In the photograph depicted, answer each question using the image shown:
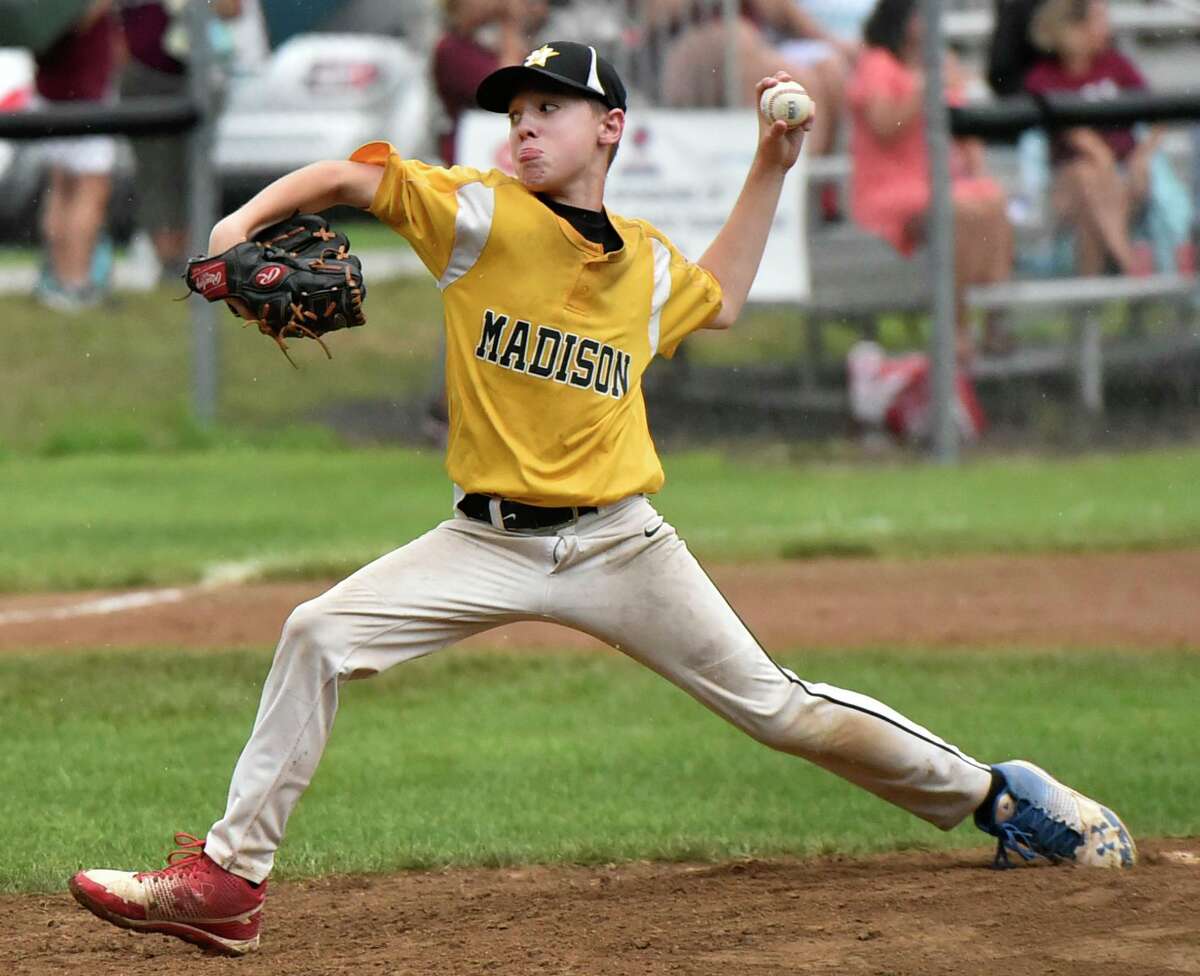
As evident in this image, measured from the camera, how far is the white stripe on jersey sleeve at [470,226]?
4473 mm

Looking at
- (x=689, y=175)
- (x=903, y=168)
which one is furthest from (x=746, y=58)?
(x=903, y=168)

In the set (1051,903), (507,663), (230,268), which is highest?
(230,268)

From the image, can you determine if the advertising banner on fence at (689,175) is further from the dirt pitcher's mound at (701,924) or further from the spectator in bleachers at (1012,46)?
the dirt pitcher's mound at (701,924)

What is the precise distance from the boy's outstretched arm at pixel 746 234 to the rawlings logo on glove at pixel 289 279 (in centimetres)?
97

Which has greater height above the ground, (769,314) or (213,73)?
(213,73)

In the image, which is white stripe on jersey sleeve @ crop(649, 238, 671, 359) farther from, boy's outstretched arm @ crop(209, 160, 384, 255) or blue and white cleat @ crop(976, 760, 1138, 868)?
blue and white cleat @ crop(976, 760, 1138, 868)

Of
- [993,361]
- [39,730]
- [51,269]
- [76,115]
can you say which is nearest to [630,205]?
[993,361]

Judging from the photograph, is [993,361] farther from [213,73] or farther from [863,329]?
[213,73]

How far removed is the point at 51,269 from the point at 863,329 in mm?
5740

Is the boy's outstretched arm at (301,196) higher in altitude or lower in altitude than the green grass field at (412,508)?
higher

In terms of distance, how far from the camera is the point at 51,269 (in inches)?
581

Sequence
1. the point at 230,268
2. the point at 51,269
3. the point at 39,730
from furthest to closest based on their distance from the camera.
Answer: the point at 51,269, the point at 39,730, the point at 230,268

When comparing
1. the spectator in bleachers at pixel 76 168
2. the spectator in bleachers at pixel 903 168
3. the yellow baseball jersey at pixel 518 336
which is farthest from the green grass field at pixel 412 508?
the yellow baseball jersey at pixel 518 336

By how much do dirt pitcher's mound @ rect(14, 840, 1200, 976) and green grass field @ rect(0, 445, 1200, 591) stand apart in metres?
4.43
